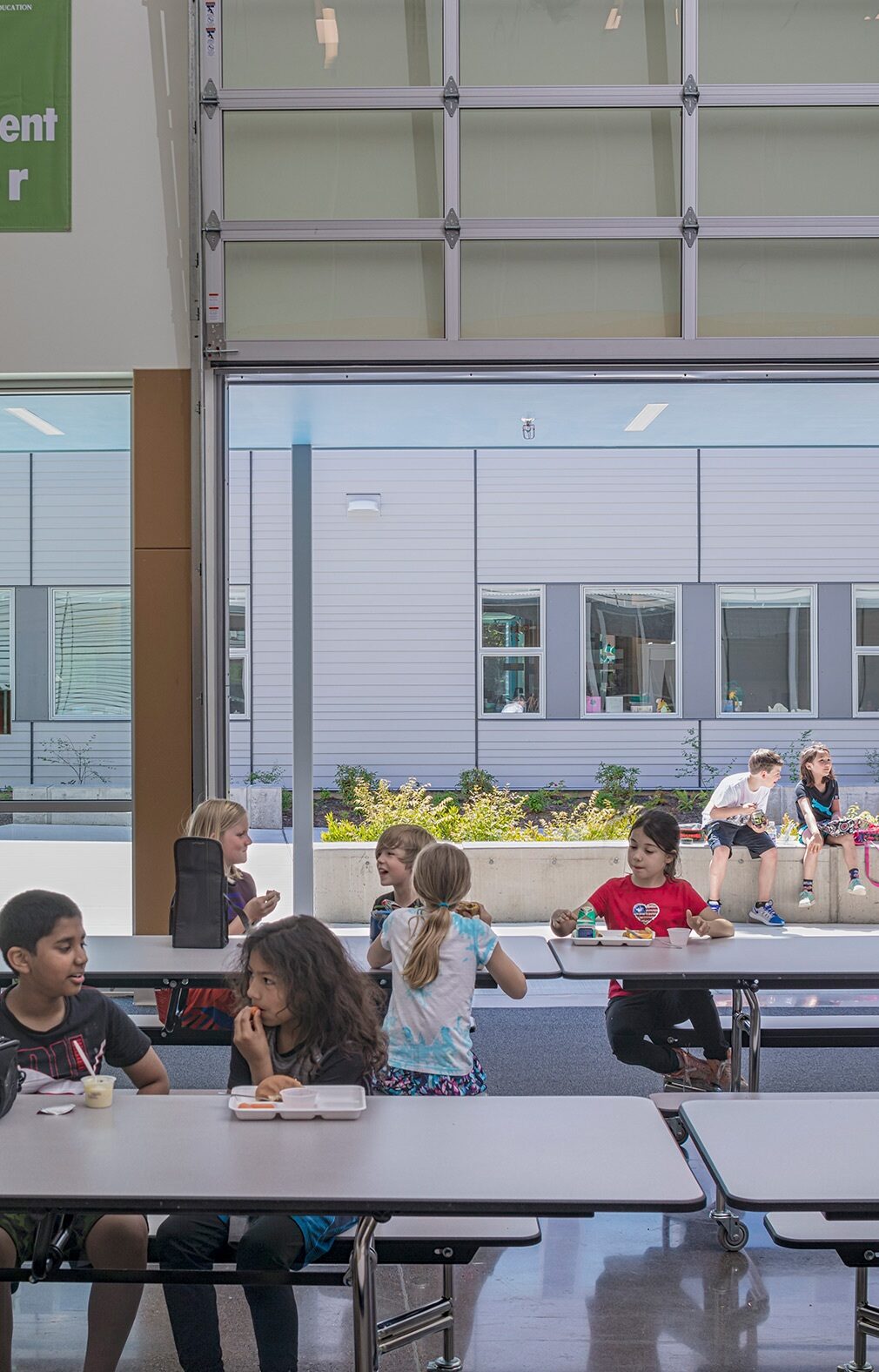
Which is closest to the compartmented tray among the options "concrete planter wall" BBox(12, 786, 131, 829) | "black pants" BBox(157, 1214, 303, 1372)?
"black pants" BBox(157, 1214, 303, 1372)

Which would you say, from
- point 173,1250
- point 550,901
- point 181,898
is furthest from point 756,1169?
point 550,901

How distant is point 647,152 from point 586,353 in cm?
102

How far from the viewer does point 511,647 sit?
14578 millimetres

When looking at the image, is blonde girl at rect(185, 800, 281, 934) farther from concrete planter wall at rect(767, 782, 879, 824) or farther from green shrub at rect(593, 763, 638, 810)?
concrete planter wall at rect(767, 782, 879, 824)

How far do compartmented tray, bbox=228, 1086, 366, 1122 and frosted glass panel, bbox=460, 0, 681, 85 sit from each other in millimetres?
5101

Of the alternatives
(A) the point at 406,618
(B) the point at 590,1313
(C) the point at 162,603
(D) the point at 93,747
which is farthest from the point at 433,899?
(A) the point at 406,618

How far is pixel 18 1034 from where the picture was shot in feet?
9.23

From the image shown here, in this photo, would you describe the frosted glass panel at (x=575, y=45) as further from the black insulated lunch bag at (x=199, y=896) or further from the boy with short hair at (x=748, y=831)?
the boy with short hair at (x=748, y=831)

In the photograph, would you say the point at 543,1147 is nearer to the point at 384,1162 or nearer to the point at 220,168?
the point at 384,1162

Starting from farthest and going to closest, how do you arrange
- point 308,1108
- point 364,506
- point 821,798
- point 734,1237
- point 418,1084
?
point 364,506, point 821,798, point 734,1237, point 418,1084, point 308,1108

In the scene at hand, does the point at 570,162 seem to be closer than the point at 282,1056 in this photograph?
No

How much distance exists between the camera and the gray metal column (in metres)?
7.68

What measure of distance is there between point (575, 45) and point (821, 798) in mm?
5342

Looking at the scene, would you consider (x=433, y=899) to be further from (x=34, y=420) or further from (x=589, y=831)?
(x=589, y=831)
